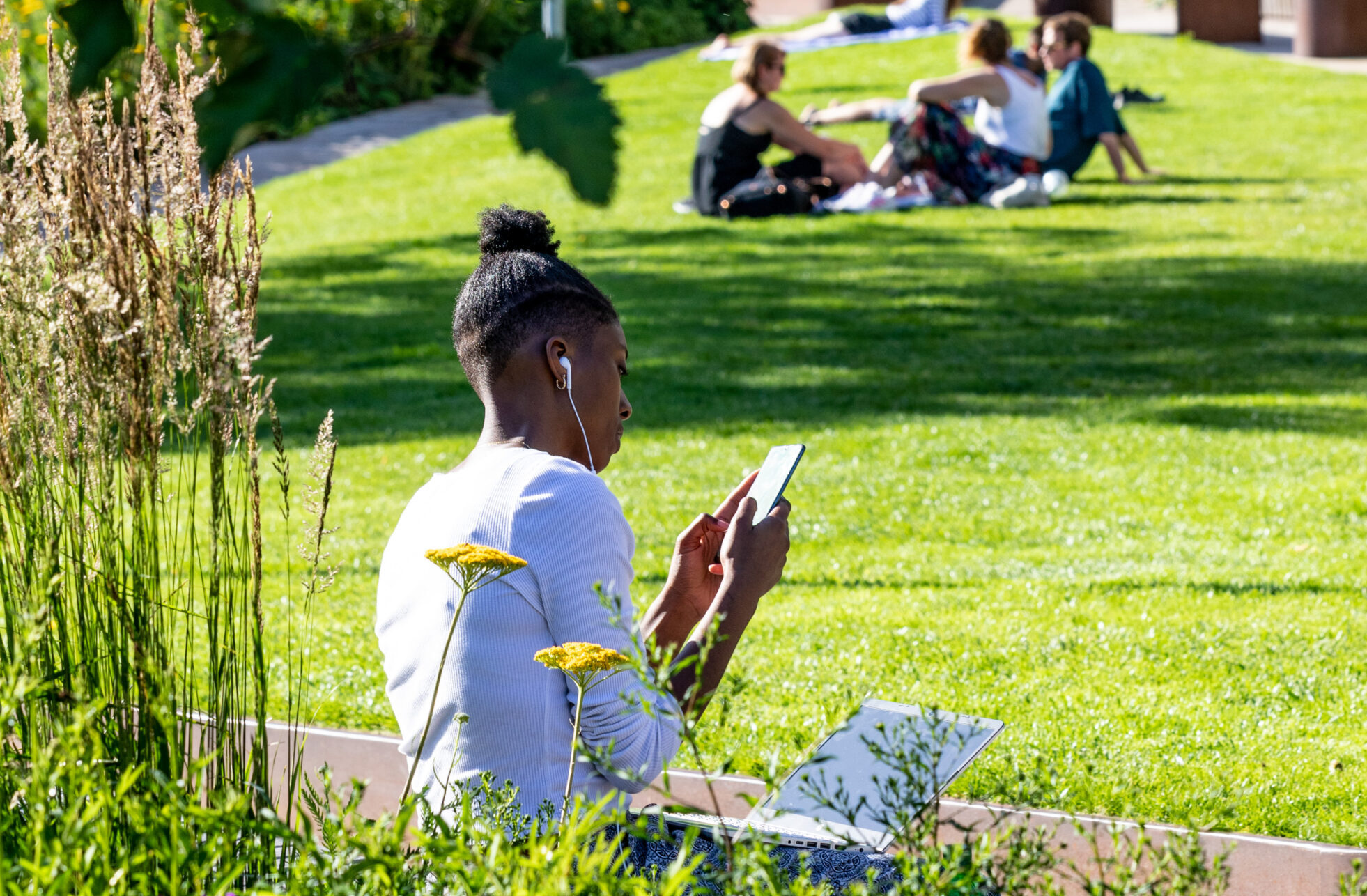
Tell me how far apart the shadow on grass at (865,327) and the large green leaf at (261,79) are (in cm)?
641

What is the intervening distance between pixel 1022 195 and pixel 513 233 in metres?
10.2

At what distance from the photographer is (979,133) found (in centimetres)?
1257

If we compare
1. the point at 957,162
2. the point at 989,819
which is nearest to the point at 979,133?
the point at 957,162

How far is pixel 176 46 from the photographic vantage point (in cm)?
152

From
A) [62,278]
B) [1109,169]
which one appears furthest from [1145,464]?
[1109,169]

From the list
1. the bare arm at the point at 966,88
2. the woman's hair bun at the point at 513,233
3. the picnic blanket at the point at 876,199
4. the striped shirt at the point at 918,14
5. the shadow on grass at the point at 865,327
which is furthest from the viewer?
the striped shirt at the point at 918,14

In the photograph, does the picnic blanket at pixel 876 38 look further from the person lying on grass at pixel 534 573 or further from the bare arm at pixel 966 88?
the person lying on grass at pixel 534 573

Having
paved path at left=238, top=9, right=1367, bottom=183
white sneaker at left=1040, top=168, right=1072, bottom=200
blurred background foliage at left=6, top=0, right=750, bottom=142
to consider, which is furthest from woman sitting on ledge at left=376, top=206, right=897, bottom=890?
paved path at left=238, top=9, right=1367, bottom=183

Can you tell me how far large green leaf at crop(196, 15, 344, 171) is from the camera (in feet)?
4.02

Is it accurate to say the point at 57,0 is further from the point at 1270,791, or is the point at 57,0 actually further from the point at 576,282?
the point at 1270,791

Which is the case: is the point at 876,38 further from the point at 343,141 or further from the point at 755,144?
the point at 755,144

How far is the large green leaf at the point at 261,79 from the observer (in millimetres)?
1225

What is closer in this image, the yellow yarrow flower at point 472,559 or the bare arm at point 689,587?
the yellow yarrow flower at point 472,559

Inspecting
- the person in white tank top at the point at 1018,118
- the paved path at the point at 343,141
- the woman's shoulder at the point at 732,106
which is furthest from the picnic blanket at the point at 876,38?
the woman's shoulder at the point at 732,106
